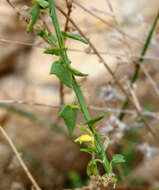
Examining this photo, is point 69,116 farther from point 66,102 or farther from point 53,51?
point 66,102

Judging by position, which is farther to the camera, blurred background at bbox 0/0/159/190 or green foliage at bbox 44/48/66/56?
blurred background at bbox 0/0/159/190

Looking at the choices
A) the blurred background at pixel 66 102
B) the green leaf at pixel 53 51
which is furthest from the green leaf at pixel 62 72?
the blurred background at pixel 66 102

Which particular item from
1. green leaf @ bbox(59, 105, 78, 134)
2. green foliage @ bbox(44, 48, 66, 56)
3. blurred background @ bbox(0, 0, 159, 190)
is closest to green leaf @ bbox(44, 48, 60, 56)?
green foliage @ bbox(44, 48, 66, 56)

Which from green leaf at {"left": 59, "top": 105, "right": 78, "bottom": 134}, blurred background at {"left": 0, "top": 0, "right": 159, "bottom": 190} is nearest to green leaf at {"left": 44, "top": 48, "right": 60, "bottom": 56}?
green leaf at {"left": 59, "top": 105, "right": 78, "bottom": 134}

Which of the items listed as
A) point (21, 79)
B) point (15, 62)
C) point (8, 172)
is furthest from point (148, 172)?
point (15, 62)

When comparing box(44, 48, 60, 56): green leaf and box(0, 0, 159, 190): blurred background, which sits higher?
box(44, 48, 60, 56): green leaf

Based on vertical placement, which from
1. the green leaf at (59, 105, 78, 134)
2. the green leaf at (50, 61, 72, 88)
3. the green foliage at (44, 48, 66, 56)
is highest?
the green foliage at (44, 48, 66, 56)

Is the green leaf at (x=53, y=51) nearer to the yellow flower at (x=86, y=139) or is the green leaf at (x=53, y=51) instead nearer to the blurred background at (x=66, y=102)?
the yellow flower at (x=86, y=139)

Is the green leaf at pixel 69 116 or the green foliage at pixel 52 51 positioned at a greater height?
the green foliage at pixel 52 51

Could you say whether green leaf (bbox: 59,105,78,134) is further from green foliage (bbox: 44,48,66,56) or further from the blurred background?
the blurred background

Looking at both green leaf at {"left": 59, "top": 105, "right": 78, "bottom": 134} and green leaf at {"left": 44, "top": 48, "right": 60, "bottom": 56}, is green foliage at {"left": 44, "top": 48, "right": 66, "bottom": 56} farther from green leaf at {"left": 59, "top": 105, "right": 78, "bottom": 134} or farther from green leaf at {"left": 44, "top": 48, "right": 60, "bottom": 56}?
green leaf at {"left": 59, "top": 105, "right": 78, "bottom": 134}
